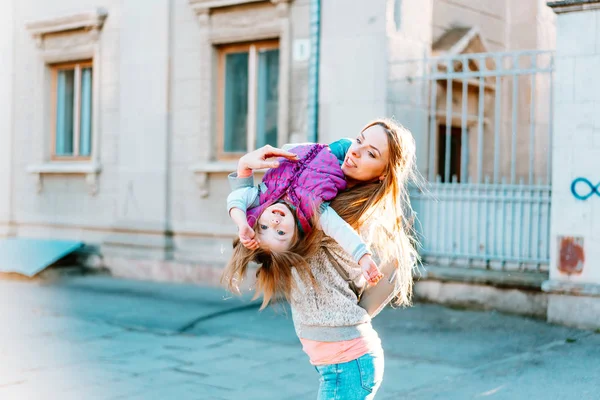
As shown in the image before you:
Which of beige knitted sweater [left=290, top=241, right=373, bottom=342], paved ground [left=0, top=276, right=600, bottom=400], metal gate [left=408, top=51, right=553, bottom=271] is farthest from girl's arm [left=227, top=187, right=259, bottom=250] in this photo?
metal gate [left=408, top=51, right=553, bottom=271]

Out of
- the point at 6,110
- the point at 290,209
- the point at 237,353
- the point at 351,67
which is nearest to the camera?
the point at 290,209

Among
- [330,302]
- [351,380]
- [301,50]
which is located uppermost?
[301,50]

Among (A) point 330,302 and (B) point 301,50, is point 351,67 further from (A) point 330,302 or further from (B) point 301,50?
(A) point 330,302

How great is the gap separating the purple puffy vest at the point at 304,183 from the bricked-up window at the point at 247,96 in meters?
7.68

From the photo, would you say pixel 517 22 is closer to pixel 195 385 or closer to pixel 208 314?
pixel 208 314

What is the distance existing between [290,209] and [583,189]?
17.2 feet

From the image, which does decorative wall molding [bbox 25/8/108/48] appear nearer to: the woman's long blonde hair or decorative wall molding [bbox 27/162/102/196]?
decorative wall molding [bbox 27/162/102/196]

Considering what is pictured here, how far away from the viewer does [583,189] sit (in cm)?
738

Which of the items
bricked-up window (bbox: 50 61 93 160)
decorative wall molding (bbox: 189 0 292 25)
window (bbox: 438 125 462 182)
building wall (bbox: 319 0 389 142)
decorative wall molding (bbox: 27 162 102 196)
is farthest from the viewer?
bricked-up window (bbox: 50 61 93 160)

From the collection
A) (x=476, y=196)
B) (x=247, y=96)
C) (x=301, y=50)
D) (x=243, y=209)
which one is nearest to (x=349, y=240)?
(x=243, y=209)

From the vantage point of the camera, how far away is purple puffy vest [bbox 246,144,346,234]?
2.84 meters

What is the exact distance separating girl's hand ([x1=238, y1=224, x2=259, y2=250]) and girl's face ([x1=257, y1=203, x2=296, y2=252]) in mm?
45

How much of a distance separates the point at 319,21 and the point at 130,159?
144 inches

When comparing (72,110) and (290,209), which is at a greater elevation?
(72,110)
